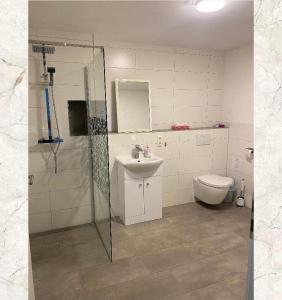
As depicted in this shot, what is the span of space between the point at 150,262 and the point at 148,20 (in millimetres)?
2387

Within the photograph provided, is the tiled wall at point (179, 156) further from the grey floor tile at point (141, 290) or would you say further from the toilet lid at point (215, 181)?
the grey floor tile at point (141, 290)

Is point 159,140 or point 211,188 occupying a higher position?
point 159,140

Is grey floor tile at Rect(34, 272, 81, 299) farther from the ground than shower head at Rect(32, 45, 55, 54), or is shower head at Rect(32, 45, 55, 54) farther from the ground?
shower head at Rect(32, 45, 55, 54)

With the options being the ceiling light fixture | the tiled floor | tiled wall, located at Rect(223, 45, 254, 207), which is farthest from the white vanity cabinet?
the ceiling light fixture

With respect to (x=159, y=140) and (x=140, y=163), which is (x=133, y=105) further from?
(x=140, y=163)

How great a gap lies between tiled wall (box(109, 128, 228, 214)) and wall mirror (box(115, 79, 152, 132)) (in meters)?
0.15

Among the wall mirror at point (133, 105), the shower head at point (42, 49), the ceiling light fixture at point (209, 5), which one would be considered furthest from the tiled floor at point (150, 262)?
the ceiling light fixture at point (209, 5)

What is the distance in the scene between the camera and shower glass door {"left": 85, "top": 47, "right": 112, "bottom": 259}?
2.25 m

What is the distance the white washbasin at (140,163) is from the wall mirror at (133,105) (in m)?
0.45

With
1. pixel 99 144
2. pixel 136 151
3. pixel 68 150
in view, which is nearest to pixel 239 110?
pixel 136 151

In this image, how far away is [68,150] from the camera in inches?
114

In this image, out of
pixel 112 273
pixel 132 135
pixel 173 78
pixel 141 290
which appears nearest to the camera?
pixel 141 290

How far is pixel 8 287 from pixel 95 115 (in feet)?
6.95

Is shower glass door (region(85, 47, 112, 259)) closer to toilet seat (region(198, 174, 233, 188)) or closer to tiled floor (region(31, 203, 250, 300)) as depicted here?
tiled floor (region(31, 203, 250, 300))
